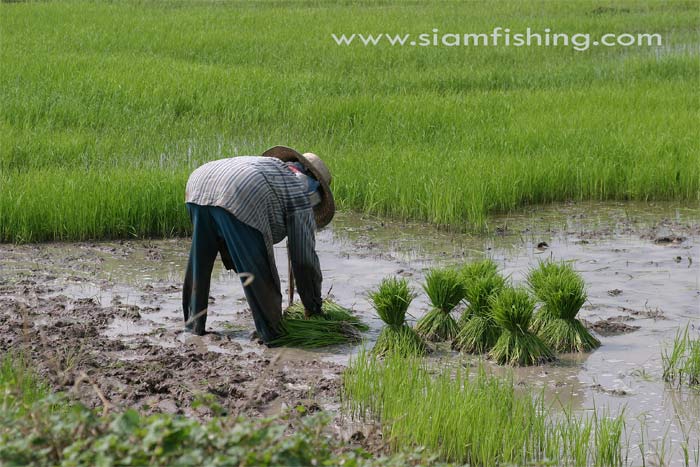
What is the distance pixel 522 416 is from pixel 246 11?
15477 millimetres

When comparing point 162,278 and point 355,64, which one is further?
point 355,64

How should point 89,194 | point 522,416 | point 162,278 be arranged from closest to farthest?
point 522,416, point 162,278, point 89,194

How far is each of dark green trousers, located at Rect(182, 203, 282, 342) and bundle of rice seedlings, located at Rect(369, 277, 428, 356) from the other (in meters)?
0.54

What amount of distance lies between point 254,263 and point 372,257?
1.97m

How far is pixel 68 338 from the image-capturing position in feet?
17.5

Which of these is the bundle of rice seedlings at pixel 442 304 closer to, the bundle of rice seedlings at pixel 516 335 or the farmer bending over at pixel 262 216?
the bundle of rice seedlings at pixel 516 335

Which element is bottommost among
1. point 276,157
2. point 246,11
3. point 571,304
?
point 571,304

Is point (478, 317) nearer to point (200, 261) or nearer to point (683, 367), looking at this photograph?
point (683, 367)

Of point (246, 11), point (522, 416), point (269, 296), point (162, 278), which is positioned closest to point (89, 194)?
point (162, 278)

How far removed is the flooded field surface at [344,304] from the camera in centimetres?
459

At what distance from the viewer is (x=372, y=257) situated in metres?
7.08

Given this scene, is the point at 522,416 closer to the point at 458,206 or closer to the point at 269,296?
the point at 269,296

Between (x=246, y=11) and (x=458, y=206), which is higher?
(x=246, y=11)

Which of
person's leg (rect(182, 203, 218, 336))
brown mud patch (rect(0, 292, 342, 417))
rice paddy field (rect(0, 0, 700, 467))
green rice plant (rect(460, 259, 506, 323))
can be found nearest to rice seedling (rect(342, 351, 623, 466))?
rice paddy field (rect(0, 0, 700, 467))
